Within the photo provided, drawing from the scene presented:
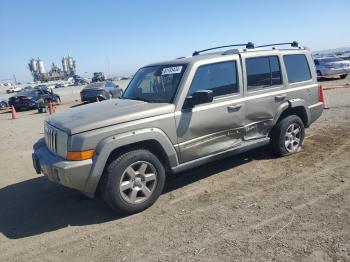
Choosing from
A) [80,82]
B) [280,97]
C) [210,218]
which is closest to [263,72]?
[280,97]

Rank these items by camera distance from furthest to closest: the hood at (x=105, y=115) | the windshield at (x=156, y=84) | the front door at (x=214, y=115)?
the windshield at (x=156, y=84)
the front door at (x=214, y=115)
the hood at (x=105, y=115)

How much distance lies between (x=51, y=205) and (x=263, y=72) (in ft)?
12.6

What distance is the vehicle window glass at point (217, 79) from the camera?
5188 millimetres

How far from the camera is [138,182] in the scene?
4664 millimetres

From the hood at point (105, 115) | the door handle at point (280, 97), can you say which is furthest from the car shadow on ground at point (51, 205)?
the hood at point (105, 115)

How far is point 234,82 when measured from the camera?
5582 mm

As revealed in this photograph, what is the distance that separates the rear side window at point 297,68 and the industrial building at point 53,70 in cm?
12619

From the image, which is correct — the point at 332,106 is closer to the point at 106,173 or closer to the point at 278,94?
the point at 278,94

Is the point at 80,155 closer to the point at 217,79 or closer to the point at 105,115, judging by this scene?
the point at 105,115

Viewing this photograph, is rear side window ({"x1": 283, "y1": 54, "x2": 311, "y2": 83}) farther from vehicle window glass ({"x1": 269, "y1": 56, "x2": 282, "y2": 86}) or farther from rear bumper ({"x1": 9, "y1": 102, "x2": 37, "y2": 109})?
rear bumper ({"x1": 9, "y1": 102, "x2": 37, "y2": 109})

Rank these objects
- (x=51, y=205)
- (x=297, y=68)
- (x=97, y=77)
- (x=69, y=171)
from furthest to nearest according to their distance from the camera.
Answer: (x=97, y=77), (x=297, y=68), (x=51, y=205), (x=69, y=171)

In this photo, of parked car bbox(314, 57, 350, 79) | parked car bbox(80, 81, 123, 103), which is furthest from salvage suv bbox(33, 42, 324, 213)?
parked car bbox(314, 57, 350, 79)

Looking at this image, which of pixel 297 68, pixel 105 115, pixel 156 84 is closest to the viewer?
pixel 105 115

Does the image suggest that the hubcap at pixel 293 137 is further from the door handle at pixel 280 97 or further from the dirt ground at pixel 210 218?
the door handle at pixel 280 97
